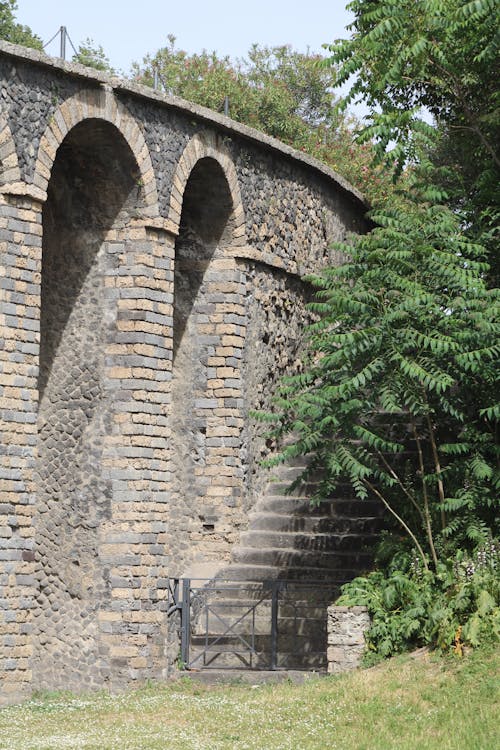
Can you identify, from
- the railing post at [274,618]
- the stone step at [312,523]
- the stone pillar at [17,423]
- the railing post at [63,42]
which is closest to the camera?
the stone pillar at [17,423]

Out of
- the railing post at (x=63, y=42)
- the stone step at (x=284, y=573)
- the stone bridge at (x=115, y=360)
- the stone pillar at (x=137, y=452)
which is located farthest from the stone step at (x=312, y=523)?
the railing post at (x=63, y=42)

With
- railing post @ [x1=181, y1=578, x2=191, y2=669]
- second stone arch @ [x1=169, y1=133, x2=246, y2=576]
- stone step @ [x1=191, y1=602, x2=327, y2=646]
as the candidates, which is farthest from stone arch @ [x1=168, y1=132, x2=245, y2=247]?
stone step @ [x1=191, y1=602, x2=327, y2=646]

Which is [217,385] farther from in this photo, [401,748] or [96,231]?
[401,748]

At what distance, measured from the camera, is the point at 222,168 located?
17625 mm

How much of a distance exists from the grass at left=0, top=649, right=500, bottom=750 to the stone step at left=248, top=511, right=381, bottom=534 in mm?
3163

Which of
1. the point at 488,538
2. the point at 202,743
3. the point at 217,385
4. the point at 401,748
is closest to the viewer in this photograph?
the point at 401,748

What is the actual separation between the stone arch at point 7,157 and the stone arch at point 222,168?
2575mm

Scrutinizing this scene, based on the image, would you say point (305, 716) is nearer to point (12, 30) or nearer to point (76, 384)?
point (76, 384)

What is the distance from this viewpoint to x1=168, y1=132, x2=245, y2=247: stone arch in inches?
647

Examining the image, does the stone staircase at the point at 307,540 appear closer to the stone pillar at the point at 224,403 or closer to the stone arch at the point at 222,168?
the stone pillar at the point at 224,403

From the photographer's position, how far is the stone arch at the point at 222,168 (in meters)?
16.4

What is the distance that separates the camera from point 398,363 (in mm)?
14438

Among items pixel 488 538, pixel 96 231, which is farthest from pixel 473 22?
pixel 488 538

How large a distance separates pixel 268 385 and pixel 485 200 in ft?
14.9
